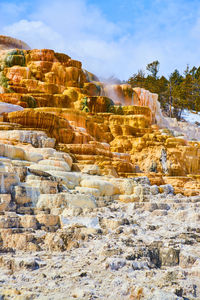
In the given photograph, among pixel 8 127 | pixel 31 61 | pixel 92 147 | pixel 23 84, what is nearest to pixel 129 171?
pixel 92 147

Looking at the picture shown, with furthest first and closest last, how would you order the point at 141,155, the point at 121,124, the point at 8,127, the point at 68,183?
the point at 121,124
the point at 141,155
the point at 8,127
the point at 68,183

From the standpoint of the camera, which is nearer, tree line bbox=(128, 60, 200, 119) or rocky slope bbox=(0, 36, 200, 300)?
rocky slope bbox=(0, 36, 200, 300)

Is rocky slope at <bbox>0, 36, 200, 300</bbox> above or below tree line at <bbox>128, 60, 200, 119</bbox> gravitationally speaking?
below

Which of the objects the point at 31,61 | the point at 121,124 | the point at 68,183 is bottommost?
the point at 68,183

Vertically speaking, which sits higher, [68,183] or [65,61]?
[65,61]

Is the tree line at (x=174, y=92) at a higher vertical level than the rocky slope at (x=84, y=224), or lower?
higher

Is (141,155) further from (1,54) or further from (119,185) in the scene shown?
(1,54)

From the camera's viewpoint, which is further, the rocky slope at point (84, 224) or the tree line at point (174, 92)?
the tree line at point (174, 92)

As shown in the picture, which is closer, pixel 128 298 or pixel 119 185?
pixel 128 298

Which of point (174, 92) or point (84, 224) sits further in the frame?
point (174, 92)

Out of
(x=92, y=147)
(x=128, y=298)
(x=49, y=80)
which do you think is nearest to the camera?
(x=128, y=298)

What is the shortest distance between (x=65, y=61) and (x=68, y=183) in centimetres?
1813

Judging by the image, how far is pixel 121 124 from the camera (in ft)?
56.2

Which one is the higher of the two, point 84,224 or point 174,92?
point 174,92
